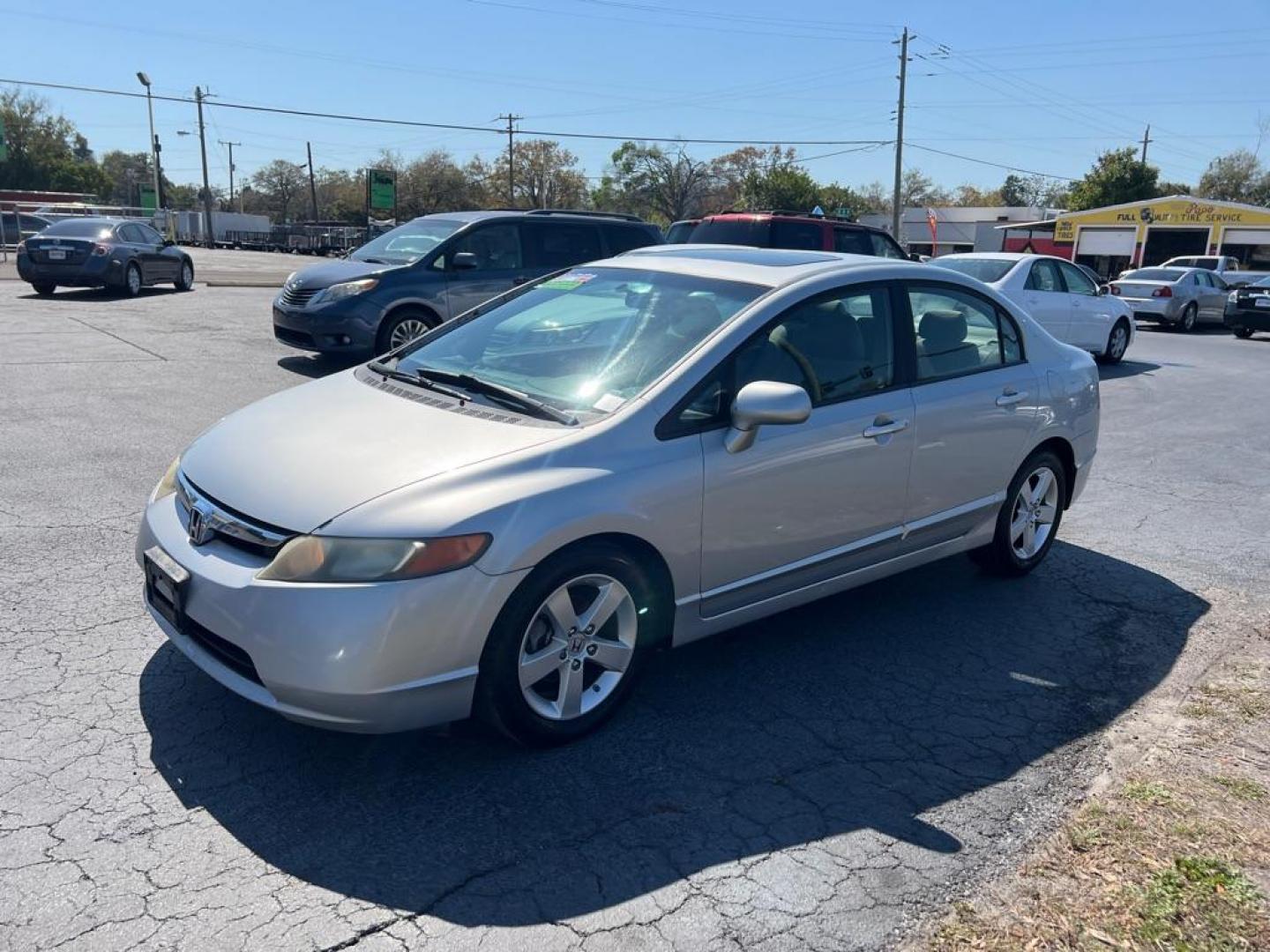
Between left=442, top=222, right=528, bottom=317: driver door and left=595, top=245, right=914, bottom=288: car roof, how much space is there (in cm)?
609

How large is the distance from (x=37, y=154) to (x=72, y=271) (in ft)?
263

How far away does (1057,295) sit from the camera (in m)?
13.9

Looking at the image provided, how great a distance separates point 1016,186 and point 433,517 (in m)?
130

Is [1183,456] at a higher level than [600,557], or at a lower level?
lower

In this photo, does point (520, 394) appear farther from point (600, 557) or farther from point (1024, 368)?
point (1024, 368)

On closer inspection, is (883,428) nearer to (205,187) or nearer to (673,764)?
(673,764)

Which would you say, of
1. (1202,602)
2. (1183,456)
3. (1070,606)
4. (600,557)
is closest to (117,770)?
(600,557)

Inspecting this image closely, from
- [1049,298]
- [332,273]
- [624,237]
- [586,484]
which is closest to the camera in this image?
[586,484]

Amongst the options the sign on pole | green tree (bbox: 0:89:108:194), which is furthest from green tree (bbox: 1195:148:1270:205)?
green tree (bbox: 0:89:108:194)

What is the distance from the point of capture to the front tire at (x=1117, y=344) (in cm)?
1486

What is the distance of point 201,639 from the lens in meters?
3.34

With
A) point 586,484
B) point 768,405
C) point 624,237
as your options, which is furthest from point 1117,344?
point 586,484

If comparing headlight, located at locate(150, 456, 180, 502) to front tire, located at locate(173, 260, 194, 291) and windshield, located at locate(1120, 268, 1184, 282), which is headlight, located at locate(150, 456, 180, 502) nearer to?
front tire, located at locate(173, 260, 194, 291)

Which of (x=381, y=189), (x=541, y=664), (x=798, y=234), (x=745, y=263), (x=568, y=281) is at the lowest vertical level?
(x=541, y=664)
